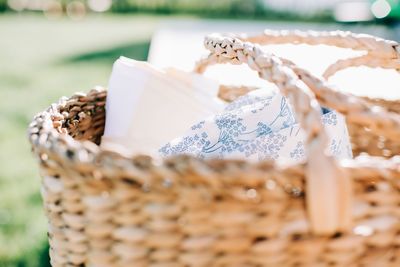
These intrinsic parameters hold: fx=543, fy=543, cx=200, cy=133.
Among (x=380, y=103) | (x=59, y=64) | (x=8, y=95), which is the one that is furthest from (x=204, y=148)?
(x=59, y=64)

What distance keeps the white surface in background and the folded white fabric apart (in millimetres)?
89

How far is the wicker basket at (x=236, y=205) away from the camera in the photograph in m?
0.48

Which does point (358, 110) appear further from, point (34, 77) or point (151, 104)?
point (34, 77)

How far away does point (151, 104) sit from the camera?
96cm

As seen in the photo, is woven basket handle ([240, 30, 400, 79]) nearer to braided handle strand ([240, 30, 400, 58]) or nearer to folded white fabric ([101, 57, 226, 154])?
braided handle strand ([240, 30, 400, 58])

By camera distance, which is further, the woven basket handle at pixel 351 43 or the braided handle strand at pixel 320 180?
the woven basket handle at pixel 351 43

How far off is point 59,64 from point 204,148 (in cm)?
276

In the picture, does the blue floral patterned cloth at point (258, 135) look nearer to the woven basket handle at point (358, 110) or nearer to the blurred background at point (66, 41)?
the woven basket handle at point (358, 110)

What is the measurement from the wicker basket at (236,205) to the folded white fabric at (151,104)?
0.35m

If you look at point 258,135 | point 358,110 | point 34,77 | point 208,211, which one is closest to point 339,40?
point 258,135

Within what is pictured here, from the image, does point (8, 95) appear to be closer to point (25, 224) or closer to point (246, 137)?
point (25, 224)

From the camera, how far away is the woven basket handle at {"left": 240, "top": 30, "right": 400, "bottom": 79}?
2.73ft

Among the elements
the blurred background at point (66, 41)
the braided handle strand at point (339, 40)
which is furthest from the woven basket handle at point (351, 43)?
the blurred background at point (66, 41)

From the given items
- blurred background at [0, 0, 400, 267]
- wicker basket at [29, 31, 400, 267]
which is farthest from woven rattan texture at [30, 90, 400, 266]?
blurred background at [0, 0, 400, 267]
